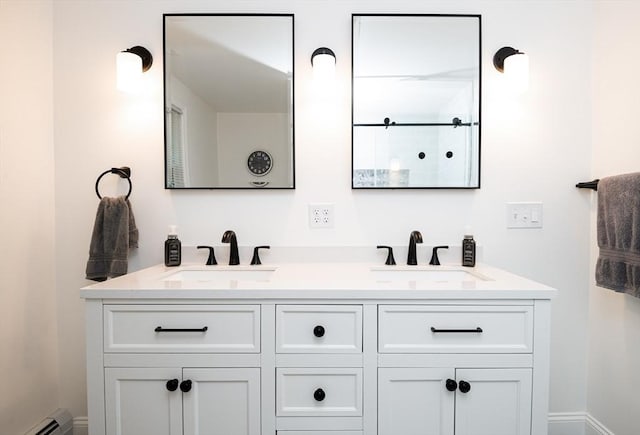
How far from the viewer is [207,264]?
1.48 meters

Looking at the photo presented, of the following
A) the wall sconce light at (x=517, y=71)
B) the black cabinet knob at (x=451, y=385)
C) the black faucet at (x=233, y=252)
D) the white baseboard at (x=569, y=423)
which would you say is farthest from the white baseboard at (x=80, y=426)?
the wall sconce light at (x=517, y=71)

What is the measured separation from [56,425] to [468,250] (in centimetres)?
207

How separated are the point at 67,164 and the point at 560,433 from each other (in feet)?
8.91

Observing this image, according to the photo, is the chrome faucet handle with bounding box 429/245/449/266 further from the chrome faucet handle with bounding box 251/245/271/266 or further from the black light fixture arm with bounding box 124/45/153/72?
the black light fixture arm with bounding box 124/45/153/72

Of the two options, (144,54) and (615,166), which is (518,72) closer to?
(615,166)

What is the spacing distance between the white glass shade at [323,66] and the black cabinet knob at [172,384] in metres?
1.32

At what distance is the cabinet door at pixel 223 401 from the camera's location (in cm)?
99

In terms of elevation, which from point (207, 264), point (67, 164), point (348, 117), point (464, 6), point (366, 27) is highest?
point (464, 6)

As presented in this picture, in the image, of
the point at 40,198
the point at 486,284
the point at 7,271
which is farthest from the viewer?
the point at 40,198

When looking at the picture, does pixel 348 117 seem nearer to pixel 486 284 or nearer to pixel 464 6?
pixel 464 6

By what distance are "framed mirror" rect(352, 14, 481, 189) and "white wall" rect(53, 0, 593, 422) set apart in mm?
61

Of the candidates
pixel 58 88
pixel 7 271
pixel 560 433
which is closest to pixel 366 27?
pixel 58 88

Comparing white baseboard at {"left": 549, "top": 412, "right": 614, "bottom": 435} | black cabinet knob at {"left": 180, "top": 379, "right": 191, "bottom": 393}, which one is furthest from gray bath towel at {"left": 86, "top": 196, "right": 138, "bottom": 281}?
Answer: white baseboard at {"left": 549, "top": 412, "right": 614, "bottom": 435}

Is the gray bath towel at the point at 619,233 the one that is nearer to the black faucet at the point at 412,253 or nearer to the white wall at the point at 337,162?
Result: the white wall at the point at 337,162
